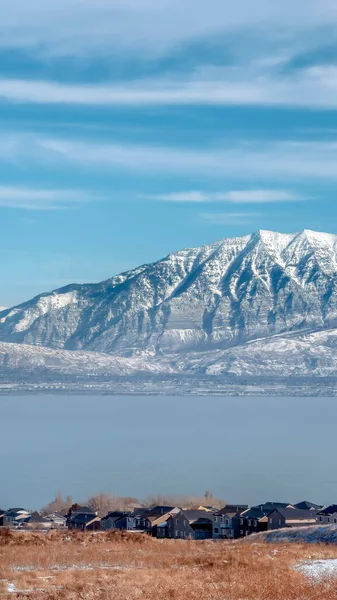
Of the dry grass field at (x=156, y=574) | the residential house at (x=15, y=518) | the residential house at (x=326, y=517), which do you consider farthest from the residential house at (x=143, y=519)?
the dry grass field at (x=156, y=574)

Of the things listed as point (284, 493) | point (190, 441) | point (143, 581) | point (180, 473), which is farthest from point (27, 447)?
point (143, 581)

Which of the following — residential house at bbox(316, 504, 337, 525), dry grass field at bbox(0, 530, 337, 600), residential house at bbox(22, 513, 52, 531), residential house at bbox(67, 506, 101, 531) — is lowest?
residential house at bbox(22, 513, 52, 531)

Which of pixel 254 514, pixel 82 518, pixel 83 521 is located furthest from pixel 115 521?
pixel 254 514

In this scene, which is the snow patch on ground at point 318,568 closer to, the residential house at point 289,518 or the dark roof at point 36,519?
the residential house at point 289,518

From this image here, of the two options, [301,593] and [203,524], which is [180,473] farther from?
[301,593]

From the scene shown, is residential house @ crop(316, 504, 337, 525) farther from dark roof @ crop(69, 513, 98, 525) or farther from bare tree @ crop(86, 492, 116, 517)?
bare tree @ crop(86, 492, 116, 517)

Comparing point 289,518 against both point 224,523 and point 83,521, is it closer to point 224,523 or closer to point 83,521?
point 224,523

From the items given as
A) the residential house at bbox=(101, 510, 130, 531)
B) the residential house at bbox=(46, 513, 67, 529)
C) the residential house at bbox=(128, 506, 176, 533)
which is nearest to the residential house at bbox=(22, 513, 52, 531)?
the residential house at bbox=(46, 513, 67, 529)
